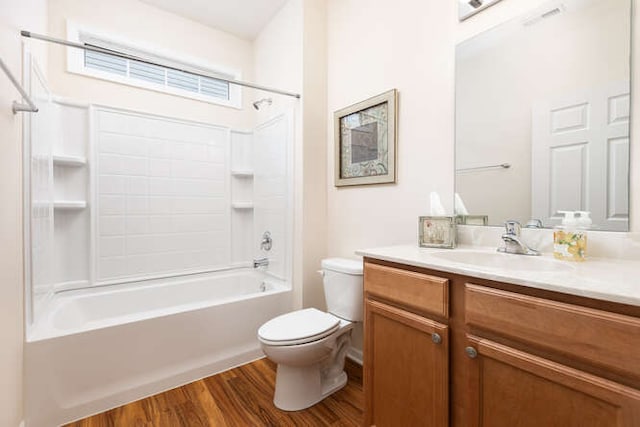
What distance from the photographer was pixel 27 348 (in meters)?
1.45

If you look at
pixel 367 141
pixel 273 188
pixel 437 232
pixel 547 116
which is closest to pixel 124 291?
pixel 273 188

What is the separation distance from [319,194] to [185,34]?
1.92m

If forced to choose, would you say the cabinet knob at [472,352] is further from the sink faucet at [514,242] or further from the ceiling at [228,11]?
the ceiling at [228,11]

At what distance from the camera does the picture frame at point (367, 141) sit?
5.94 feet

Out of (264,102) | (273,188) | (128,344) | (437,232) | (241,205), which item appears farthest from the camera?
(241,205)

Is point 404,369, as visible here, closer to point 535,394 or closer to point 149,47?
point 535,394

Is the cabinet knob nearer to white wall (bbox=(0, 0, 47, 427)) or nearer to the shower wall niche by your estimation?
the shower wall niche

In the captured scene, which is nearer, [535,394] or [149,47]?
[535,394]

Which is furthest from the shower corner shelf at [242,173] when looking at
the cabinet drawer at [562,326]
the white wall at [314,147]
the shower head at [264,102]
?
the cabinet drawer at [562,326]

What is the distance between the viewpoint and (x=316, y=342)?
1.55 m

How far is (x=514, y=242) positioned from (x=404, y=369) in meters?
0.69

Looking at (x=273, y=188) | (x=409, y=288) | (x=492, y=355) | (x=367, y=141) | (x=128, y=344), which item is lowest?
(x=128, y=344)

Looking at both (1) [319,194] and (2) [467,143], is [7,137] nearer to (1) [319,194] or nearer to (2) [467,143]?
(1) [319,194]

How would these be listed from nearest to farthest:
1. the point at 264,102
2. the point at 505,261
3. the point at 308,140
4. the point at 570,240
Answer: the point at 570,240
the point at 505,261
the point at 308,140
the point at 264,102
